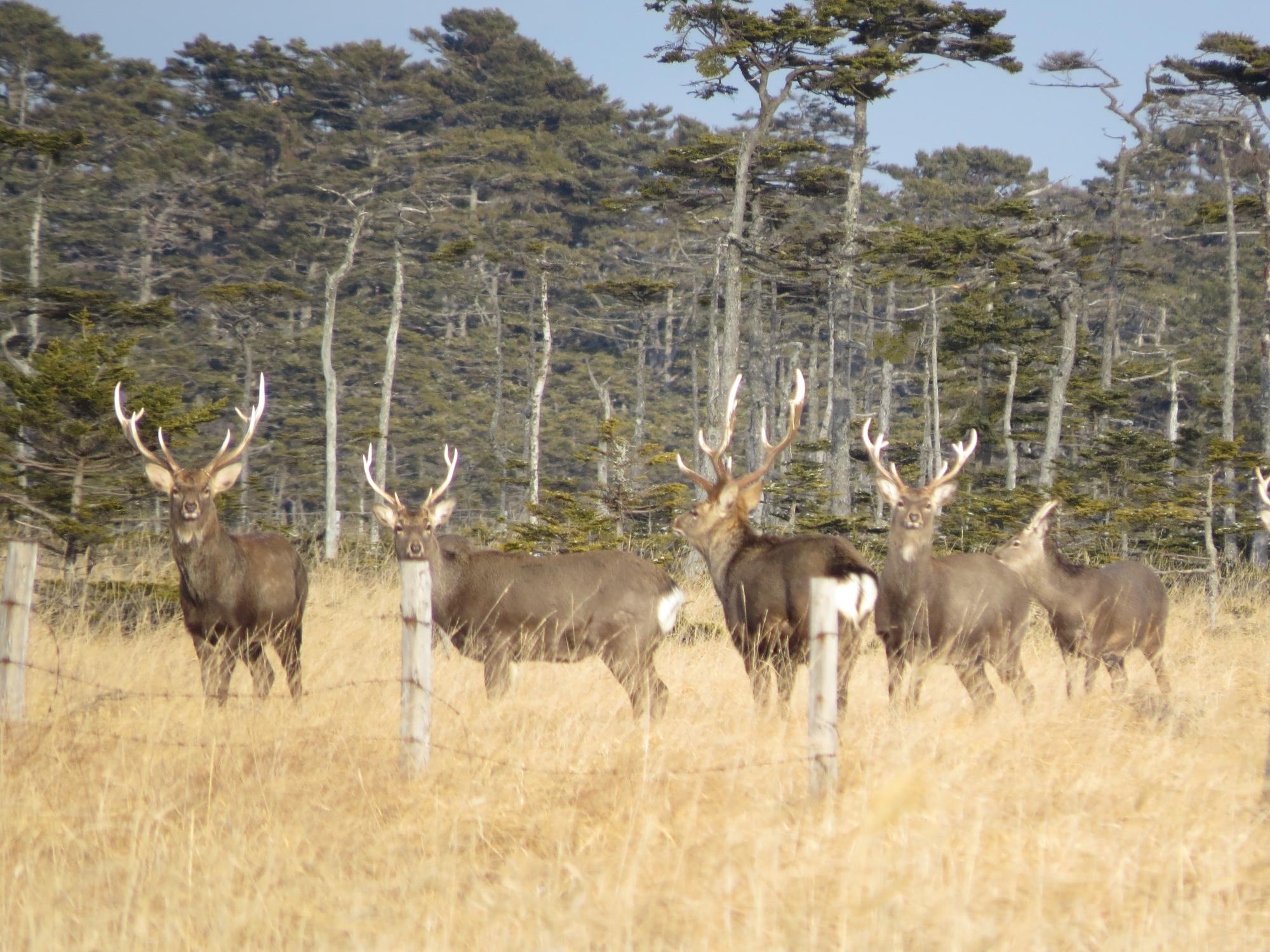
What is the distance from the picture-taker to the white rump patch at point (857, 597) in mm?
7496

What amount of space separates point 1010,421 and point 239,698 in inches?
832

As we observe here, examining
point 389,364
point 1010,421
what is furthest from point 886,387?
point 389,364

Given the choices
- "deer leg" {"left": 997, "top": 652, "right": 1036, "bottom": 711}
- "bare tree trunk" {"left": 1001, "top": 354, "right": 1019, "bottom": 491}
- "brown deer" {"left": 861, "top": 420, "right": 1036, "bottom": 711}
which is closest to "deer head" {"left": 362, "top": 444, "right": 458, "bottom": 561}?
"brown deer" {"left": 861, "top": 420, "right": 1036, "bottom": 711}

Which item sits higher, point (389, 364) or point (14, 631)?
point (389, 364)

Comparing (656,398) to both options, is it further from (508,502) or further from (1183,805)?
(1183,805)

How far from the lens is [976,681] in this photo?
26.5ft

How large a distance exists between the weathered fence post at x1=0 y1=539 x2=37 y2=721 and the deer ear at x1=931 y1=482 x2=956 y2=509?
5.46 meters

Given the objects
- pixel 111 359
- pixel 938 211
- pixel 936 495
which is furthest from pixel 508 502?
pixel 936 495

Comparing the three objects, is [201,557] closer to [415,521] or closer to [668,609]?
[415,521]

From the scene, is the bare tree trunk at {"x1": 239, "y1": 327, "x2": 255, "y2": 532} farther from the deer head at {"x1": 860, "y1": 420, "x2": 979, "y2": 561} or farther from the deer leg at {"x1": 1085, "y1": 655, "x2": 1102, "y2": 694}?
the deer leg at {"x1": 1085, "y1": 655, "x2": 1102, "y2": 694}

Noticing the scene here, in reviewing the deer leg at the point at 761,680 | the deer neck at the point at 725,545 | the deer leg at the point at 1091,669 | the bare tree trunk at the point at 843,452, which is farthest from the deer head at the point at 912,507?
the bare tree trunk at the point at 843,452

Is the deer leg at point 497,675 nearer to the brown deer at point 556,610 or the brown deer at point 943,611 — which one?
the brown deer at point 556,610

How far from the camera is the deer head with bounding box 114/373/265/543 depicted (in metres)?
8.26

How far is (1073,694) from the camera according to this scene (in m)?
8.77
